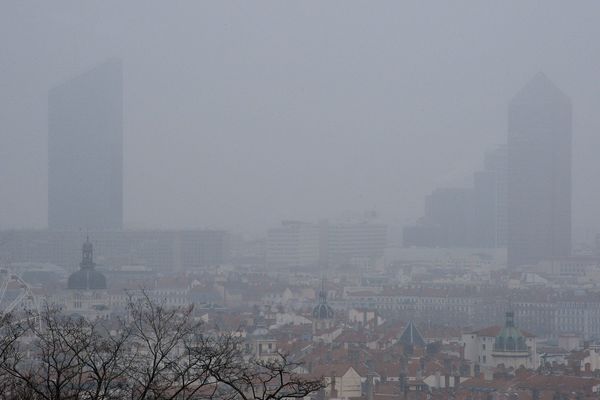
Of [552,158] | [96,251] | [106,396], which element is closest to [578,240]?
[552,158]

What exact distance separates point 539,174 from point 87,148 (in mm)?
27151

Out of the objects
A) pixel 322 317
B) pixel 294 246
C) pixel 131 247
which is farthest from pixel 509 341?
pixel 294 246

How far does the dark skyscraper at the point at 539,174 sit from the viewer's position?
10494 centimetres

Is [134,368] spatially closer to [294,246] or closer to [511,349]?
[511,349]

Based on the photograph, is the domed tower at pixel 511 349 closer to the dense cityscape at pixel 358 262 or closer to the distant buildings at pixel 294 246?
the dense cityscape at pixel 358 262

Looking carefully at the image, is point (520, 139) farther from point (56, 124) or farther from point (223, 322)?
point (223, 322)

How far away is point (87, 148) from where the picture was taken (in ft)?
361

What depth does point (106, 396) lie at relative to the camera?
10461 mm

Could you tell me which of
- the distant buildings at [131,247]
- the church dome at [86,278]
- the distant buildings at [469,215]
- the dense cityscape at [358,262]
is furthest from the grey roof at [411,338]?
the distant buildings at [469,215]

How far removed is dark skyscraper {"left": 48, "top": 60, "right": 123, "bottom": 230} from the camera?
351ft

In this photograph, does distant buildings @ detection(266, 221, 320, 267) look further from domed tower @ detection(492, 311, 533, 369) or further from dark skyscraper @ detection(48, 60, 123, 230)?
domed tower @ detection(492, 311, 533, 369)

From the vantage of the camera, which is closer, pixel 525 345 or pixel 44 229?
pixel 525 345

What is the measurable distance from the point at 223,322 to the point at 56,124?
6077 centimetres

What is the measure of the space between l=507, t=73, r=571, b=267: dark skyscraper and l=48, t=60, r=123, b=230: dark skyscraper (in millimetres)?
23503
